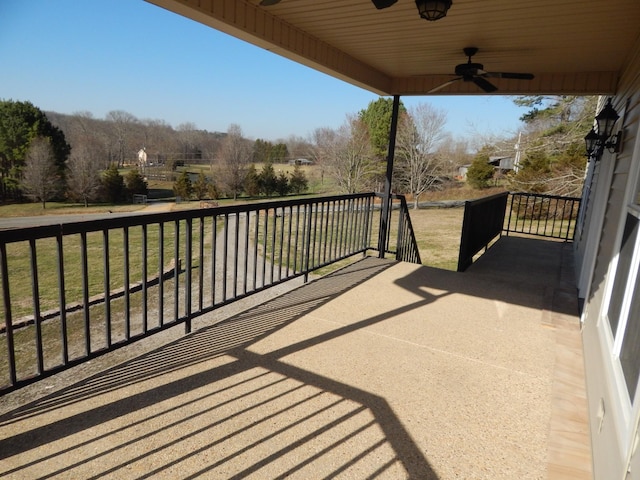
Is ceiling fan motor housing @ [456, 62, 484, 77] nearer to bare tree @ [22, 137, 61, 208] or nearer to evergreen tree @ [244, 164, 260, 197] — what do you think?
evergreen tree @ [244, 164, 260, 197]

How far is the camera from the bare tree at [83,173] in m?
24.8

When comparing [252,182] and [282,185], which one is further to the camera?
[282,185]

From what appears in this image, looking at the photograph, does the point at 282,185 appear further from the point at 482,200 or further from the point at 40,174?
the point at 482,200

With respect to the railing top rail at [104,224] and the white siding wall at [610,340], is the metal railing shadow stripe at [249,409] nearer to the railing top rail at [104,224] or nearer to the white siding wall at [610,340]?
the white siding wall at [610,340]

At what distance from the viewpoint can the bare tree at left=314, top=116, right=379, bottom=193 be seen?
25109 millimetres

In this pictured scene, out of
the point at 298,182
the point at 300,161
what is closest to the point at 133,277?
the point at 298,182

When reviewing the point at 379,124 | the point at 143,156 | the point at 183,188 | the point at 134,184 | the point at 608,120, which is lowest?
the point at 183,188

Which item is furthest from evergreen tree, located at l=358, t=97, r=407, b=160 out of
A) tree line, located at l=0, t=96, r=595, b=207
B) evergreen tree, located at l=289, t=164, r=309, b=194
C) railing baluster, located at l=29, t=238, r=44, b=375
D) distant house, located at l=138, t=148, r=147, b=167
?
railing baluster, located at l=29, t=238, r=44, b=375

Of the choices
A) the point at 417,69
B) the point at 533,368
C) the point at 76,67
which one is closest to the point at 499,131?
the point at 417,69

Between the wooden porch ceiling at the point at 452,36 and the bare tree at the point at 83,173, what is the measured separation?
83.3 ft

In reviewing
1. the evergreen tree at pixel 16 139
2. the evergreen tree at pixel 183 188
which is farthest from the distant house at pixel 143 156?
the evergreen tree at pixel 183 188

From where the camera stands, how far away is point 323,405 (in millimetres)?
1993

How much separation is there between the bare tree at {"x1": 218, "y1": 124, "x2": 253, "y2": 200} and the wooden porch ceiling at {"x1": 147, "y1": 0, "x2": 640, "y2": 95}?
2433cm

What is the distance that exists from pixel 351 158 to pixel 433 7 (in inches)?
903
